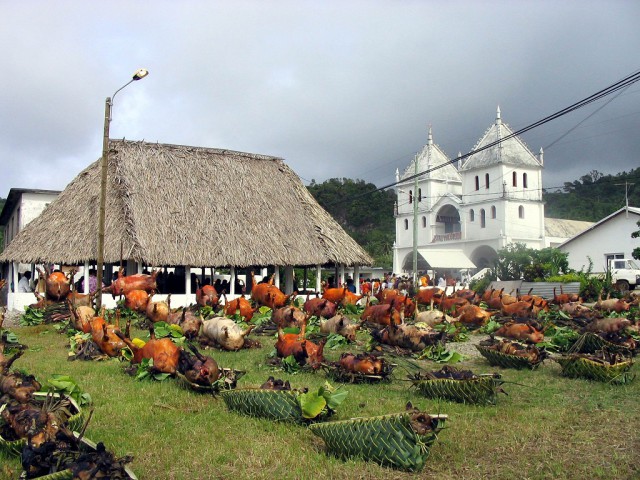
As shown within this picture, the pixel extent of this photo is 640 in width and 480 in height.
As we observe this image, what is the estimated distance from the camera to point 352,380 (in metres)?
7.26

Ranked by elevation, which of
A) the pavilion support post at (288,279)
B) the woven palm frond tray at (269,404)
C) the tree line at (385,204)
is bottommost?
the woven palm frond tray at (269,404)

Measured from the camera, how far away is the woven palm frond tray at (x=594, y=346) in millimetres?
8180

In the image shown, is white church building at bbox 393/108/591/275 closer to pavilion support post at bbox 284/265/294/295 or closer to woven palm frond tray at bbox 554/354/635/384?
pavilion support post at bbox 284/265/294/295

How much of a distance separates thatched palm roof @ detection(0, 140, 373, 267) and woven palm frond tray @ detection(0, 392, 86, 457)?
12954 mm

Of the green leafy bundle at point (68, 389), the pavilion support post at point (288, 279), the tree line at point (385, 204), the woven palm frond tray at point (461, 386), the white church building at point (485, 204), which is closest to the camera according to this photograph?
the green leafy bundle at point (68, 389)

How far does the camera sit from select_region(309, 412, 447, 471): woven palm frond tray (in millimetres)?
4723

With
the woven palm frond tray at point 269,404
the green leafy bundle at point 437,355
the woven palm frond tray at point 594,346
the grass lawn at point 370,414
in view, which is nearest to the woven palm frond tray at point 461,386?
the grass lawn at point 370,414

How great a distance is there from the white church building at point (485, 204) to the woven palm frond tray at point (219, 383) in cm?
4444

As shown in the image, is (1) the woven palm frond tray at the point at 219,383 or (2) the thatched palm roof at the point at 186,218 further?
(2) the thatched palm roof at the point at 186,218

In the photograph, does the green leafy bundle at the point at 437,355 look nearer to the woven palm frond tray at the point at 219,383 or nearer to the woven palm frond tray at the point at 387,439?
the woven palm frond tray at the point at 219,383

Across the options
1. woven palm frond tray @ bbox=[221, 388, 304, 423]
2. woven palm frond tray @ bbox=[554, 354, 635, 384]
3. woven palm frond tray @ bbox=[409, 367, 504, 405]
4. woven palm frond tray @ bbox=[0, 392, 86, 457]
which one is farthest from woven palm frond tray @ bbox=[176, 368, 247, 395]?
woven palm frond tray @ bbox=[554, 354, 635, 384]

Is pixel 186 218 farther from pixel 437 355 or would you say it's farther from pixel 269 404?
pixel 269 404

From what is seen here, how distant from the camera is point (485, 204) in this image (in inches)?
2165

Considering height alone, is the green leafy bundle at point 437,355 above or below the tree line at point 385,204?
below
